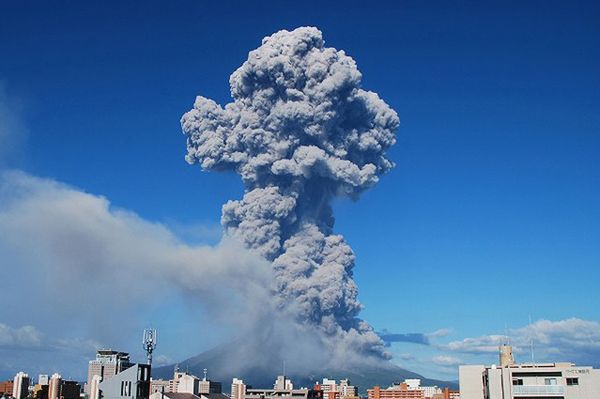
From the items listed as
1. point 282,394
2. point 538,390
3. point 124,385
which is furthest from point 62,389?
point 538,390

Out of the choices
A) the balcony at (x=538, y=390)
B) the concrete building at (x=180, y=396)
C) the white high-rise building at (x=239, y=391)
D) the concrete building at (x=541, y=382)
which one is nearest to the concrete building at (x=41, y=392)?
the concrete building at (x=180, y=396)

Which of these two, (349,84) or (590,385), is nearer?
(590,385)

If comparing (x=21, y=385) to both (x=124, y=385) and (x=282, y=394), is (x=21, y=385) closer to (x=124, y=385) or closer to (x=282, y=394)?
(x=282, y=394)

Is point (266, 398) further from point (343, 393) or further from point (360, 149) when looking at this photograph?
point (360, 149)

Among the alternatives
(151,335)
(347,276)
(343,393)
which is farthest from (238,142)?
(151,335)

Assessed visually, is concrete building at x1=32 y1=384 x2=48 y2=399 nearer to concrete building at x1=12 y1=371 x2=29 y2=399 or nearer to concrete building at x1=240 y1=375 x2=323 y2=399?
concrete building at x1=12 y1=371 x2=29 y2=399

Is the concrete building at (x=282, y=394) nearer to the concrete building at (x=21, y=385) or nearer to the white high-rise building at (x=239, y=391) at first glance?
the white high-rise building at (x=239, y=391)

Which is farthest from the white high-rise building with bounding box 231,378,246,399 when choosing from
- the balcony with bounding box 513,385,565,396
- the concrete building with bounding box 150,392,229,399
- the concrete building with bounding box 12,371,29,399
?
the balcony with bounding box 513,385,565,396
